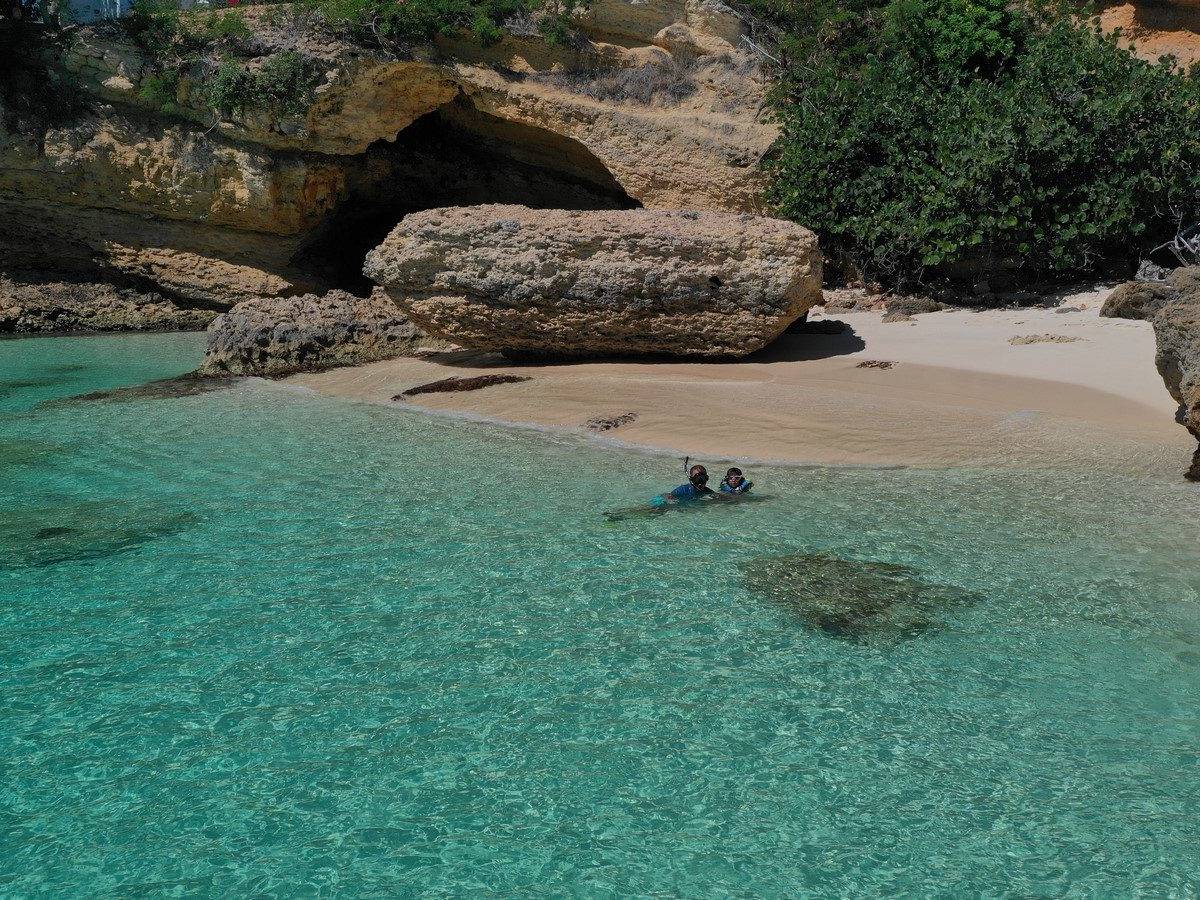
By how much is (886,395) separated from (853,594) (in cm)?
502

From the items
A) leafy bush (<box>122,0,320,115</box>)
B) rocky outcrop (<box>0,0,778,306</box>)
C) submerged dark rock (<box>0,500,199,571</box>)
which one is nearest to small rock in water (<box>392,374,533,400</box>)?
submerged dark rock (<box>0,500,199,571</box>)

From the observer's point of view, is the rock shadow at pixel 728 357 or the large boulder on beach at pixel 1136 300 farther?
the large boulder on beach at pixel 1136 300

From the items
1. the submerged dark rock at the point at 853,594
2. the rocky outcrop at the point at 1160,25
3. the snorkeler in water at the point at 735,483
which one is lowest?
the submerged dark rock at the point at 853,594

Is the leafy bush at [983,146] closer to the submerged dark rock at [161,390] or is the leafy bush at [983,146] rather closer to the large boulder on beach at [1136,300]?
the large boulder on beach at [1136,300]

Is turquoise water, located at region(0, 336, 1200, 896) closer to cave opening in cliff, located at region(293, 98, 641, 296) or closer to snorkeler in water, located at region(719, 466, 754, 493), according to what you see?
snorkeler in water, located at region(719, 466, 754, 493)

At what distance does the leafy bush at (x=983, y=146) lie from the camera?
15336 mm

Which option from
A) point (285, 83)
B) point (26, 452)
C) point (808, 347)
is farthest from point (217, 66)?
point (808, 347)

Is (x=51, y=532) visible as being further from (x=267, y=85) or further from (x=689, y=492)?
(x=267, y=85)

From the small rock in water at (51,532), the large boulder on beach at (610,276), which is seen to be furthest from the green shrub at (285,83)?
the small rock in water at (51,532)

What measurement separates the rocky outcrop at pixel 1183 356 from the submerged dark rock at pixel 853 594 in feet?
10.7

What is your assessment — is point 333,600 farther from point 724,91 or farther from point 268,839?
point 724,91

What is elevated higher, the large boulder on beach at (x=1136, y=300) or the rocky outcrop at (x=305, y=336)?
the large boulder on beach at (x=1136, y=300)


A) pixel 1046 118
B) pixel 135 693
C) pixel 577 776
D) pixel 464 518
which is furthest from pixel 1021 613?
pixel 1046 118

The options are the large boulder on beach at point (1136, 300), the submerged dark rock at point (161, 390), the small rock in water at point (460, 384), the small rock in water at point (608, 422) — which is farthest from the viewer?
the large boulder on beach at point (1136, 300)
